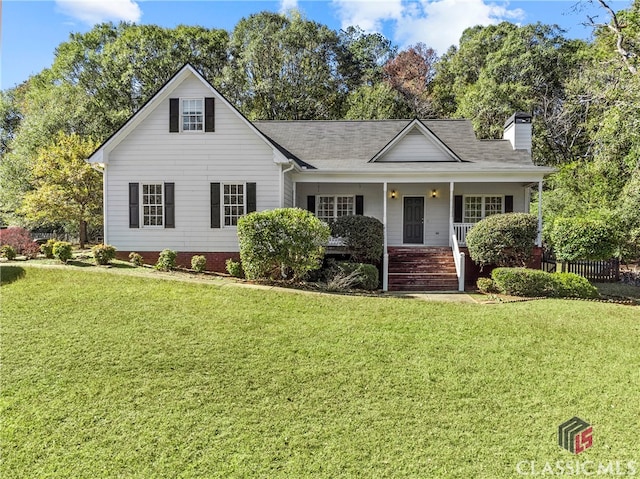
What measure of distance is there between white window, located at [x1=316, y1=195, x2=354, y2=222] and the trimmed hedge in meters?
6.65

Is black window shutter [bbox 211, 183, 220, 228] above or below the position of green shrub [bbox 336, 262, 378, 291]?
above

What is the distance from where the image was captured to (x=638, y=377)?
5.95m

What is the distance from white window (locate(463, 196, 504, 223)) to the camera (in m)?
15.6

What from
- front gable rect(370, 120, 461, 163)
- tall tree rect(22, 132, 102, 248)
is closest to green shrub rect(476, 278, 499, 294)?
front gable rect(370, 120, 461, 163)

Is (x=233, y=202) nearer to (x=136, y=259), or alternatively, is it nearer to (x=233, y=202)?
(x=233, y=202)

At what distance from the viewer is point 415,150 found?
15.3 metres

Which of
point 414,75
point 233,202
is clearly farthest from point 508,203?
point 414,75

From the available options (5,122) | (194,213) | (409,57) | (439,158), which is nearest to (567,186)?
(439,158)

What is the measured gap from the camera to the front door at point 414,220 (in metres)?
15.7

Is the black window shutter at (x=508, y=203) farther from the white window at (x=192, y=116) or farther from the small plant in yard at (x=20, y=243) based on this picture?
the small plant in yard at (x=20, y=243)

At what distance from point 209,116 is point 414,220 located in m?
8.24

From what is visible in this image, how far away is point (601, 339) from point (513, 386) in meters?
2.96

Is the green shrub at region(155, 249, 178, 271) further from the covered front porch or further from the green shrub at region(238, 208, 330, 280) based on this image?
the covered front porch

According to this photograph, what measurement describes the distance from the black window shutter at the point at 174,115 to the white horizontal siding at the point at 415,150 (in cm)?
716
